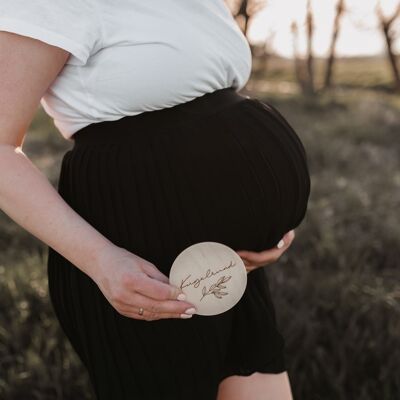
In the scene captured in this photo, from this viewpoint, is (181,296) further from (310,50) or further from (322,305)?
(310,50)

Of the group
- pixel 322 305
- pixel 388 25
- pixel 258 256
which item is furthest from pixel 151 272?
pixel 388 25

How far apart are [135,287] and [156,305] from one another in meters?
0.05

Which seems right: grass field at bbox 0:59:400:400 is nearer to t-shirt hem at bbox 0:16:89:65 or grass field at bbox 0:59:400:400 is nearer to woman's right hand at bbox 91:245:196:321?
woman's right hand at bbox 91:245:196:321

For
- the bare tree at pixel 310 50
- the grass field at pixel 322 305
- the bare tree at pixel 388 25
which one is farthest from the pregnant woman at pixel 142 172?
the bare tree at pixel 388 25

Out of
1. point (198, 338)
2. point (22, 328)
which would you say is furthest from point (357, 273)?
point (198, 338)

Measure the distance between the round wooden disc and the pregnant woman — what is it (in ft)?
0.09

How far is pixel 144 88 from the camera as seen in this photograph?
100cm

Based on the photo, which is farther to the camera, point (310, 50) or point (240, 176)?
point (310, 50)

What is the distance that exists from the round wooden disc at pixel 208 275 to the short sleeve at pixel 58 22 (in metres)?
0.36

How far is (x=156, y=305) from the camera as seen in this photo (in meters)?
0.89

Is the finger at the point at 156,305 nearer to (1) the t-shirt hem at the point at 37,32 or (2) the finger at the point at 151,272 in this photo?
(2) the finger at the point at 151,272

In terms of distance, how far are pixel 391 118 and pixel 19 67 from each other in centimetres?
692

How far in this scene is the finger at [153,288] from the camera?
86 centimetres

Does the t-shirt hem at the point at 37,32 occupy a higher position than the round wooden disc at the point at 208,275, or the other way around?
the t-shirt hem at the point at 37,32
